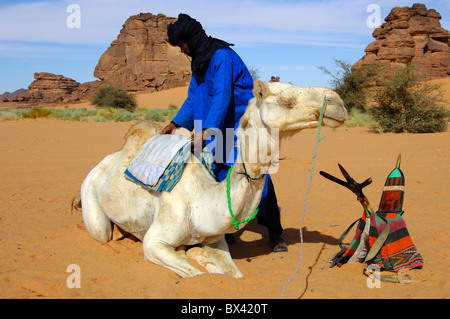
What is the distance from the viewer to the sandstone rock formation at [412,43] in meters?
54.9

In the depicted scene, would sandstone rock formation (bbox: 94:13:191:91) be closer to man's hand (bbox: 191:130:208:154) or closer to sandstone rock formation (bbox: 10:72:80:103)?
sandstone rock formation (bbox: 10:72:80:103)

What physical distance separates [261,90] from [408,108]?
1603cm

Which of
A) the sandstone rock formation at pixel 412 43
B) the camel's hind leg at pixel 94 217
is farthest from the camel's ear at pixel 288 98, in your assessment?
the sandstone rock formation at pixel 412 43

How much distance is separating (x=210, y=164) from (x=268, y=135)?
1.14m

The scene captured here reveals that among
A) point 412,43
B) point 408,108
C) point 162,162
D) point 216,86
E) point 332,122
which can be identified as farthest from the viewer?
point 412,43

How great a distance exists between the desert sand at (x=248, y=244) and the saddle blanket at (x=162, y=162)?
0.72 metres

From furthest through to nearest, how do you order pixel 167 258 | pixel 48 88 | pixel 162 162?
pixel 48 88, pixel 162 162, pixel 167 258

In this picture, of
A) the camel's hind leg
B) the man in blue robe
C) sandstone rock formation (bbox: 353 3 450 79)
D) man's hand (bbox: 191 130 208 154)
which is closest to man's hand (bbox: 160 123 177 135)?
the man in blue robe

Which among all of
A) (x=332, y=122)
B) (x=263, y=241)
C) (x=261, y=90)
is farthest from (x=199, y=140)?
(x=263, y=241)

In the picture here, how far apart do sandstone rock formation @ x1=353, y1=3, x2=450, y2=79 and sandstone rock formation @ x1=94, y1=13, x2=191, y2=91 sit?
34.8 m

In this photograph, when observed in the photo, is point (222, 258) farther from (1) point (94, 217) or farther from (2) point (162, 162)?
(1) point (94, 217)

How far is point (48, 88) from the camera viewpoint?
85938 mm

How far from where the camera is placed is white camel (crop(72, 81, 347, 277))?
274cm
